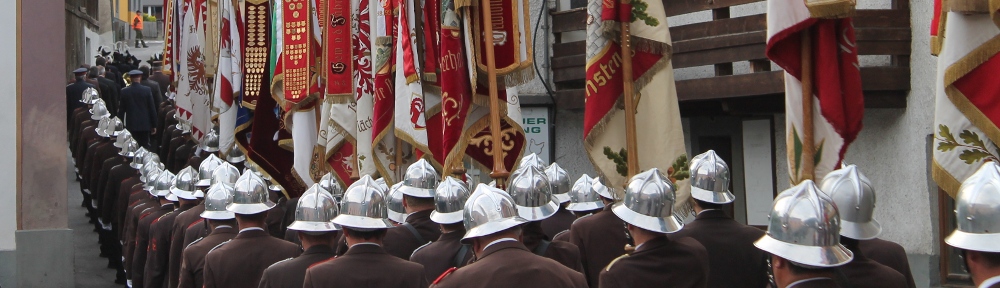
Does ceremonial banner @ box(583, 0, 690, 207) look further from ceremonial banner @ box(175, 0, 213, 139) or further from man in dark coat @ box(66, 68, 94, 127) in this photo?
man in dark coat @ box(66, 68, 94, 127)

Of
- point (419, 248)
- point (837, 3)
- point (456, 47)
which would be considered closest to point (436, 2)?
point (456, 47)

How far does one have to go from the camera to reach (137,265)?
1155 cm

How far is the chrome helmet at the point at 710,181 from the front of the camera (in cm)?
681

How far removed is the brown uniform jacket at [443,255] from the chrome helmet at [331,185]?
264 centimetres

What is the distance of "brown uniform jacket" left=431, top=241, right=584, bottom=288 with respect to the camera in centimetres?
500

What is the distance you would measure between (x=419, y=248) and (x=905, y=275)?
2.68 meters

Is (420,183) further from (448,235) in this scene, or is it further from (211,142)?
(211,142)

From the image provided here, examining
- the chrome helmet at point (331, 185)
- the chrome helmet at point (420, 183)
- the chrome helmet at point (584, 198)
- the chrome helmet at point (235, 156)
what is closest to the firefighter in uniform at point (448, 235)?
the chrome helmet at point (420, 183)

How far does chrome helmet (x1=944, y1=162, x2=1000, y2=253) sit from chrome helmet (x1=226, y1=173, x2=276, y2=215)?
4882mm

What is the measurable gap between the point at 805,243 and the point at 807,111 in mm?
1590

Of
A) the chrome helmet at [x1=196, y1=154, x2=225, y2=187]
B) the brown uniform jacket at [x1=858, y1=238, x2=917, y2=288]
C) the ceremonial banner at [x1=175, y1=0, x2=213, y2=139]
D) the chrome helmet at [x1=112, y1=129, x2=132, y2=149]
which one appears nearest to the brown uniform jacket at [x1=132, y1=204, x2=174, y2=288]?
the chrome helmet at [x1=196, y1=154, x2=225, y2=187]

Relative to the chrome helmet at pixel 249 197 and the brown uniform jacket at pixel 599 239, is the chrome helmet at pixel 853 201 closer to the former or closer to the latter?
the brown uniform jacket at pixel 599 239

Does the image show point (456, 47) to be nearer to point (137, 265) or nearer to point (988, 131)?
point (988, 131)

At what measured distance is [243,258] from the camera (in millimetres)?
7297
